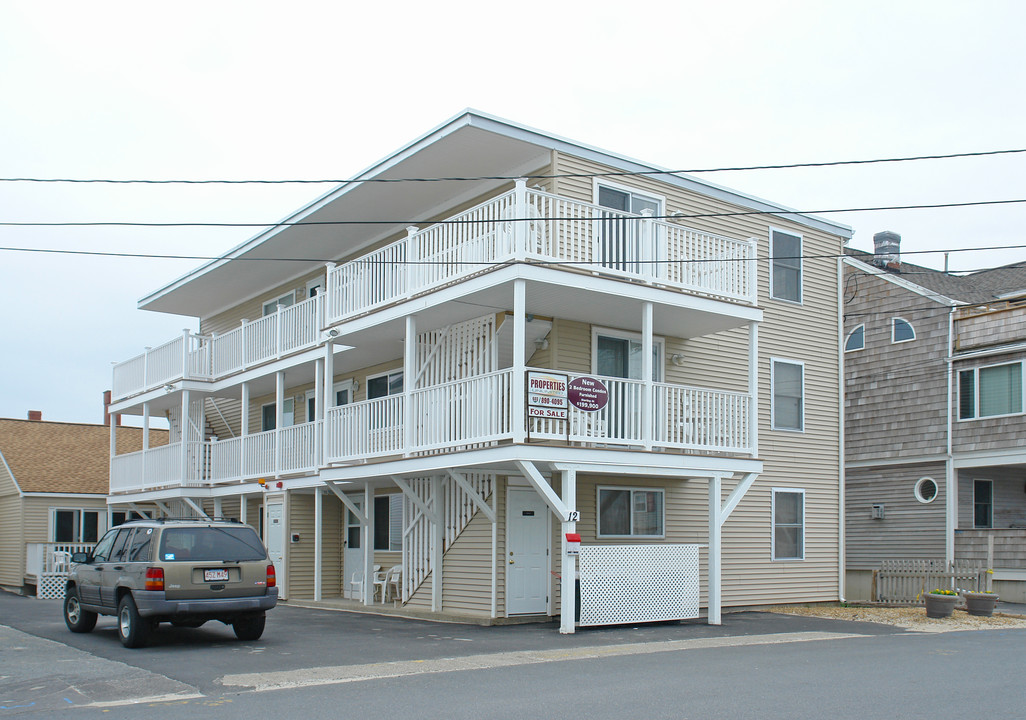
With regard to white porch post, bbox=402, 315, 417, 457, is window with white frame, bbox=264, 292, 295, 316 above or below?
above

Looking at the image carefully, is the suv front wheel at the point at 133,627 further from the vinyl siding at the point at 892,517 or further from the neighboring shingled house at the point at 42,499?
the vinyl siding at the point at 892,517

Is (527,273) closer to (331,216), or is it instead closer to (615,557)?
(615,557)

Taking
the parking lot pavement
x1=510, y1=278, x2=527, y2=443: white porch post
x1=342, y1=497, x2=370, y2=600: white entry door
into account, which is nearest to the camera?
the parking lot pavement

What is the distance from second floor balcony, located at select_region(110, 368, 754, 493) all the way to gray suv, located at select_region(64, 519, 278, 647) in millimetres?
3671

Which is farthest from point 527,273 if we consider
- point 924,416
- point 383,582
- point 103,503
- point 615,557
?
point 103,503

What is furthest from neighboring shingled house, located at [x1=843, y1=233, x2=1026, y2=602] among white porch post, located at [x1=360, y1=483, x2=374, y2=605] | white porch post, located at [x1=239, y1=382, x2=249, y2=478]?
white porch post, located at [x1=239, y1=382, x2=249, y2=478]

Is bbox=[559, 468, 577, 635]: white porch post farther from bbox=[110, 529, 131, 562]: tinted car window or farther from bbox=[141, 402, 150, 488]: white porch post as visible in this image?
bbox=[141, 402, 150, 488]: white porch post

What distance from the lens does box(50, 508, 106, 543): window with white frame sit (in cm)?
3162

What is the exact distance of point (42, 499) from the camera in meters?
31.5

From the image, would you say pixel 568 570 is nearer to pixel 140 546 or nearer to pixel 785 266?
pixel 140 546

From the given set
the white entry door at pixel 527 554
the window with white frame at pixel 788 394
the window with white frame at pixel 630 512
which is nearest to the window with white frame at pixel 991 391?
the window with white frame at pixel 788 394

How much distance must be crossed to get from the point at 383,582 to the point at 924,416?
14924 millimetres

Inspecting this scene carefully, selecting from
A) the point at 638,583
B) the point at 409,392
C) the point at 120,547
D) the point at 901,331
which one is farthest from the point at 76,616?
the point at 901,331

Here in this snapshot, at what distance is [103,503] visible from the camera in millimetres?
32344
